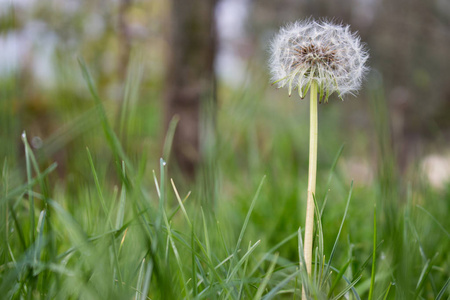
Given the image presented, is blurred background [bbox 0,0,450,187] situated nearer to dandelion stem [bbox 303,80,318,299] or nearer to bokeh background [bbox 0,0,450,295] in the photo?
bokeh background [bbox 0,0,450,295]

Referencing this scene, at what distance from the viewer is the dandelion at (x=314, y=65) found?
759 mm

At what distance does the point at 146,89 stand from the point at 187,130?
13.0 feet

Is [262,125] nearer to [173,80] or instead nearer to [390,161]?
[173,80]

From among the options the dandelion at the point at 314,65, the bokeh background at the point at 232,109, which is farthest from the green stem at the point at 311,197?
the bokeh background at the point at 232,109

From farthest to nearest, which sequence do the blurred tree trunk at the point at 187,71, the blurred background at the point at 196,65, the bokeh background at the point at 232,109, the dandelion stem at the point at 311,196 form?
the blurred tree trunk at the point at 187,71 < the blurred background at the point at 196,65 < the bokeh background at the point at 232,109 < the dandelion stem at the point at 311,196

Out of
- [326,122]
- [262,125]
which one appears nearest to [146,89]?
[262,125]

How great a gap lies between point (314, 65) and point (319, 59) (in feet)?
0.06

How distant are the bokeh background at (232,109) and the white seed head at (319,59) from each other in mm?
95

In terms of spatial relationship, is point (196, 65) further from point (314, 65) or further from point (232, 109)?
point (314, 65)

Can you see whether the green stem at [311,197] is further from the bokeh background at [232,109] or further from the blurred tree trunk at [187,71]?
the blurred tree trunk at [187,71]

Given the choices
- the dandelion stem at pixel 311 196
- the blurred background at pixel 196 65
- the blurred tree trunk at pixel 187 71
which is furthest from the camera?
the blurred tree trunk at pixel 187 71

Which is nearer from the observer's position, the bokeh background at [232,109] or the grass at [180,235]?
the grass at [180,235]

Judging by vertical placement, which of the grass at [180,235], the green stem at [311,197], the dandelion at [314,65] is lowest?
the grass at [180,235]

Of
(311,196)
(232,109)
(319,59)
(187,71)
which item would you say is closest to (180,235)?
(232,109)
